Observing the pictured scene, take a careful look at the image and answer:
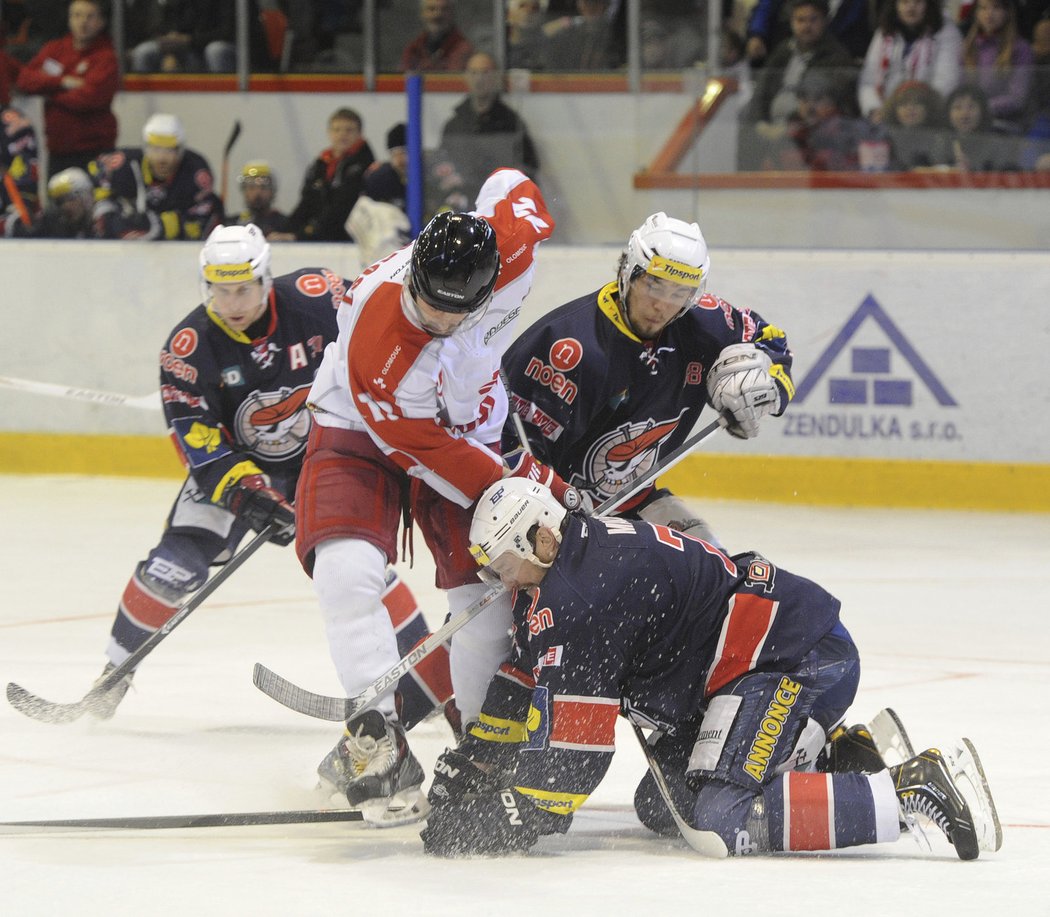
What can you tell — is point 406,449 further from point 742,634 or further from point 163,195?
point 163,195

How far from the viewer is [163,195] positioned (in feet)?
28.3

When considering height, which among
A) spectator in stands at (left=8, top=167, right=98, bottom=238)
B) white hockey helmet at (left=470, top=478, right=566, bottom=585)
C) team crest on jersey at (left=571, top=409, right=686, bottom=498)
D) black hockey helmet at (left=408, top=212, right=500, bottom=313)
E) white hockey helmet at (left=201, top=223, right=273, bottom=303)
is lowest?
spectator in stands at (left=8, top=167, right=98, bottom=238)

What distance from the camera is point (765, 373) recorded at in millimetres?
3891

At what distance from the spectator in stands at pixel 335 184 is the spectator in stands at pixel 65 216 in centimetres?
96

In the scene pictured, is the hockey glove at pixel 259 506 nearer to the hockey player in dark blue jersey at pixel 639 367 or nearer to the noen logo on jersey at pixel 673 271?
the hockey player in dark blue jersey at pixel 639 367

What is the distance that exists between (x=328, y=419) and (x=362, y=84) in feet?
21.9

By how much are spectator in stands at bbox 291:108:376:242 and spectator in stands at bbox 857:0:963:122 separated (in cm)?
227

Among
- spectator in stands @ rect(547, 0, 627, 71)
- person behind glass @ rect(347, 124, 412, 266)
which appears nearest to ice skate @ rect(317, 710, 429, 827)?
person behind glass @ rect(347, 124, 412, 266)

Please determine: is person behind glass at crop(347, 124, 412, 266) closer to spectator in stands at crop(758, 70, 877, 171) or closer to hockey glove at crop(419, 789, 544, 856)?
spectator in stands at crop(758, 70, 877, 171)

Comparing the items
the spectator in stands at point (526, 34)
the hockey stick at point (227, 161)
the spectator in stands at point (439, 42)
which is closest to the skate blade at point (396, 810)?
the spectator in stands at point (526, 34)

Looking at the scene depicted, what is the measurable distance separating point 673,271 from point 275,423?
1210 millimetres

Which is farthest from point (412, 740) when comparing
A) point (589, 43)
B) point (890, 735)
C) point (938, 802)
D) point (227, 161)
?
point (227, 161)

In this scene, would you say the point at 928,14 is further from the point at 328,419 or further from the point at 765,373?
the point at 328,419

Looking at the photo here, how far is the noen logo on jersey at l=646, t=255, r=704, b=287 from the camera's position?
148 inches
